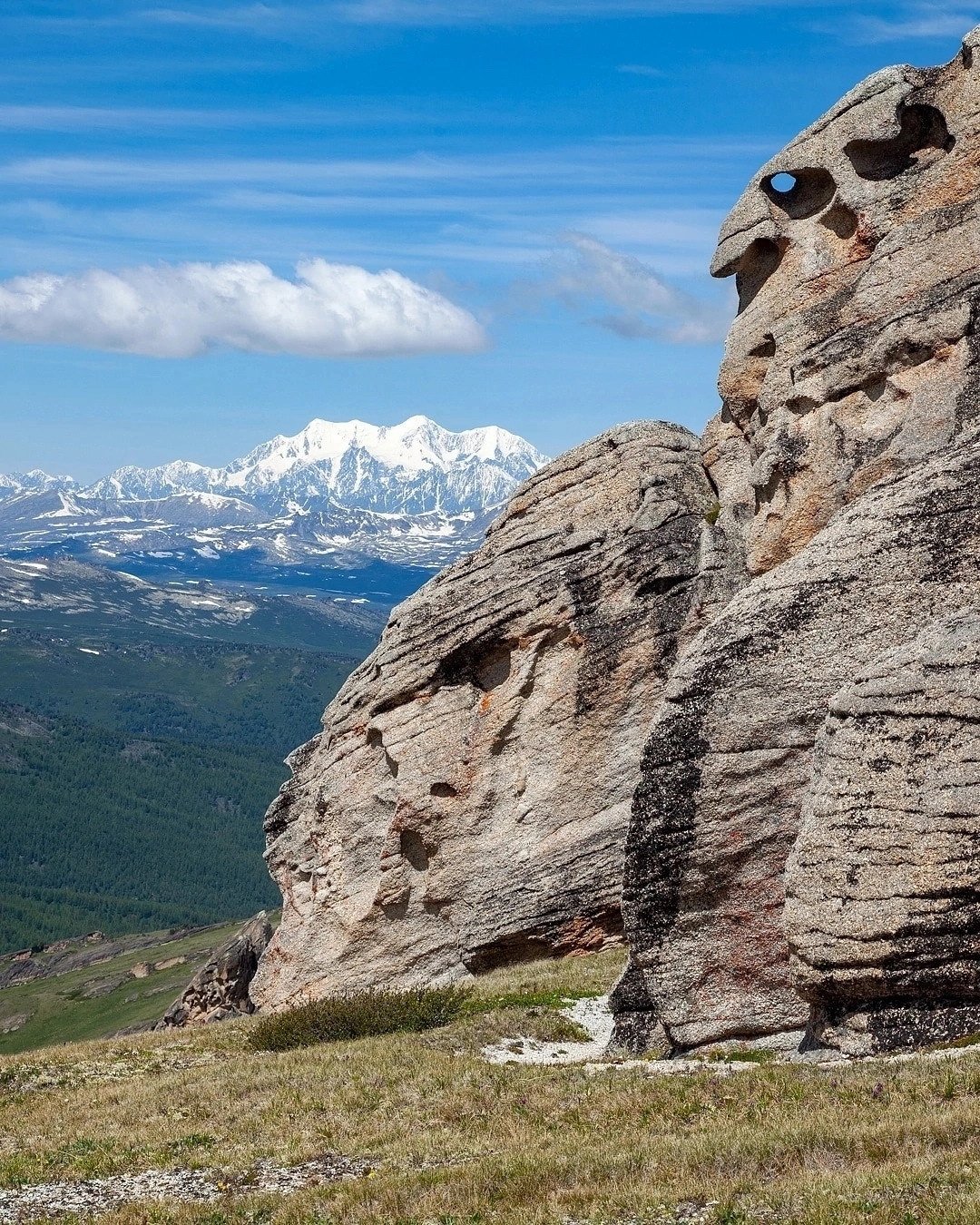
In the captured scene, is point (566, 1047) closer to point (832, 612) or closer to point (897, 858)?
point (897, 858)

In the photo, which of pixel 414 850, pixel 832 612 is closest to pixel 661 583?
pixel 414 850

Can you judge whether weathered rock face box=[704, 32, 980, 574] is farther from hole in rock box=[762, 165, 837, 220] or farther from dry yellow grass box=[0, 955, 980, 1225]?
dry yellow grass box=[0, 955, 980, 1225]

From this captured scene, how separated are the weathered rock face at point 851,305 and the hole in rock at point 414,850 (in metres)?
17.3

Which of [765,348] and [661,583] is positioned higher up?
[765,348]

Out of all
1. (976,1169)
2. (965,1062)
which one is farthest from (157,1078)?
(976,1169)

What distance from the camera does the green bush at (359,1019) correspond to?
3697 cm

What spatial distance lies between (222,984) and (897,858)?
48793mm

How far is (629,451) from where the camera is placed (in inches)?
1965

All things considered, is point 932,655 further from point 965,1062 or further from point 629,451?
point 629,451

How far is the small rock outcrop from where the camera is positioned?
6500cm

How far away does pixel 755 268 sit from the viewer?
46688mm

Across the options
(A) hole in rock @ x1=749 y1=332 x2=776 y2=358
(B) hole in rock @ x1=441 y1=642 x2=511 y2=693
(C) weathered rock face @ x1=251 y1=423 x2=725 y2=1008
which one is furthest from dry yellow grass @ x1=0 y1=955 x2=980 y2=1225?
(A) hole in rock @ x1=749 y1=332 x2=776 y2=358

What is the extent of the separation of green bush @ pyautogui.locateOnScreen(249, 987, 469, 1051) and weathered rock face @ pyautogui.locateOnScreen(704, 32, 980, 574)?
642 inches

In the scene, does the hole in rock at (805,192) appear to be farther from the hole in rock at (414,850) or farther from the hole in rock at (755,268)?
the hole in rock at (414,850)
